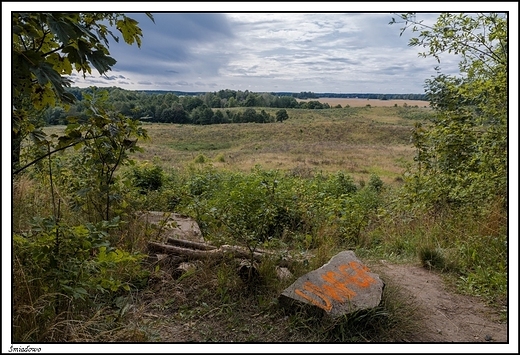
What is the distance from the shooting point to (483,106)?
14.3ft

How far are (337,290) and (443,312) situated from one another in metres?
0.96

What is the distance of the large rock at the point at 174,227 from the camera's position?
4.08 metres

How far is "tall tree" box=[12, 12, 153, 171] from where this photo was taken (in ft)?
5.76

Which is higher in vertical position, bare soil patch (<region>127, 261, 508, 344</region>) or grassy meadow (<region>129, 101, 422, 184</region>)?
grassy meadow (<region>129, 101, 422, 184</region>)

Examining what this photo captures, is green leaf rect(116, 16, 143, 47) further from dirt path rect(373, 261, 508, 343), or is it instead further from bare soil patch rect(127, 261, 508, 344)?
dirt path rect(373, 261, 508, 343)

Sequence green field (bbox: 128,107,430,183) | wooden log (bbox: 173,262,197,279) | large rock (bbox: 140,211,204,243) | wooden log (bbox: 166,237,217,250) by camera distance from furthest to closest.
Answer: green field (bbox: 128,107,430,183)
large rock (bbox: 140,211,204,243)
wooden log (bbox: 166,237,217,250)
wooden log (bbox: 173,262,197,279)

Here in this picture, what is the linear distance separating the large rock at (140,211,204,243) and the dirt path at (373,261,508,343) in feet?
6.66

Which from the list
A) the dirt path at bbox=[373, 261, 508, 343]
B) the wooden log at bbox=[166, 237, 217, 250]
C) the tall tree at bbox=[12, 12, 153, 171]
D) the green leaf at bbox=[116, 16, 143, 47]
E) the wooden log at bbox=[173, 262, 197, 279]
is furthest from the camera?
the wooden log at bbox=[166, 237, 217, 250]

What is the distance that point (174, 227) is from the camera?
161 inches

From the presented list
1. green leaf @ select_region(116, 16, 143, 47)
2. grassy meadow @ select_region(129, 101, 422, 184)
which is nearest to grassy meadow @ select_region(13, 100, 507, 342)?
green leaf @ select_region(116, 16, 143, 47)

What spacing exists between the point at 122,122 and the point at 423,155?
4.44 m

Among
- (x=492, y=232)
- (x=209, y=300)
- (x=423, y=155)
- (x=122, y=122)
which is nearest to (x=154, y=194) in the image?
(x=122, y=122)

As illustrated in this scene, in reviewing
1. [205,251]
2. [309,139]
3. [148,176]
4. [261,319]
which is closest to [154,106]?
[148,176]

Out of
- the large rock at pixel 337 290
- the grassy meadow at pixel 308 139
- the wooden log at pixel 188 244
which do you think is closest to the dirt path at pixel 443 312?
the large rock at pixel 337 290
